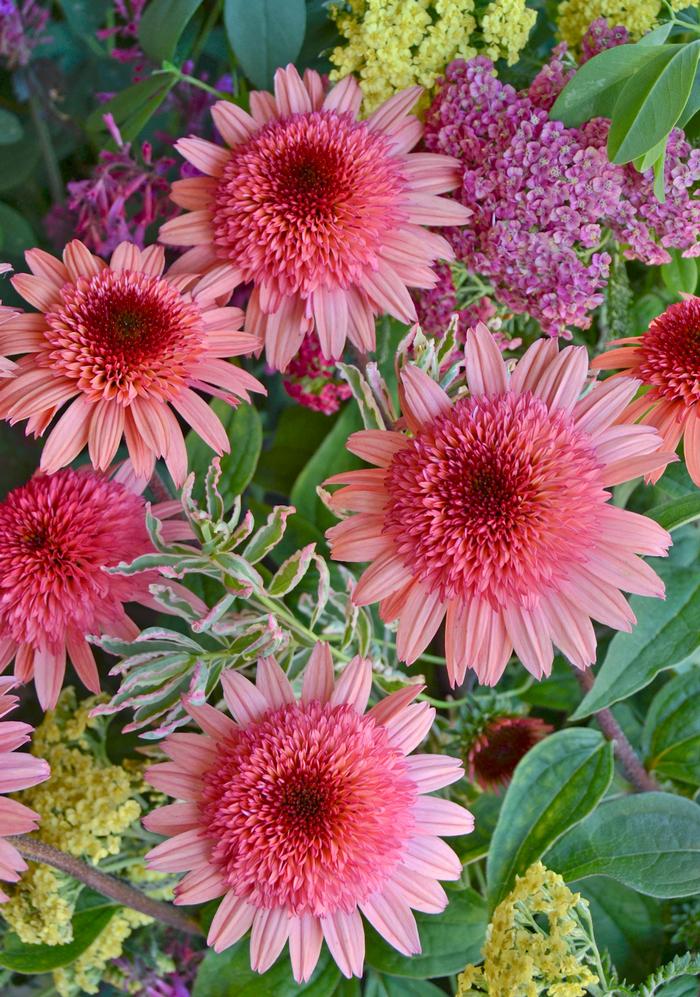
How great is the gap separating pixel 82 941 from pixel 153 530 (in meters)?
0.38

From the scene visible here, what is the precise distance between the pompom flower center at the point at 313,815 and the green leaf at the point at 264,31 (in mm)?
549

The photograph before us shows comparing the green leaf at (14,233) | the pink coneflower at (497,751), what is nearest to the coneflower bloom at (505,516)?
the pink coneflower at (497,751)

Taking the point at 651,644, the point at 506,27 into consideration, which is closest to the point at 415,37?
the point at 506,27

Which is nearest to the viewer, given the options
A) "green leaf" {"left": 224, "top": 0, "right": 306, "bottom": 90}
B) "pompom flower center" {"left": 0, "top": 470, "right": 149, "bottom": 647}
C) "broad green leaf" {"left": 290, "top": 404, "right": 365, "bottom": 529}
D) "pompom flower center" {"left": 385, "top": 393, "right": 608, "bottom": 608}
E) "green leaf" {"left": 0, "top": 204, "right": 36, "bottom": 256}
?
"pompom flower center" {"left": 385, "top": 393, "right": 608, "bottom": 608}

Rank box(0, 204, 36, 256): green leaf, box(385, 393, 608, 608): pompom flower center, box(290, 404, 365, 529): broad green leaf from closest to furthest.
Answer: box(385, 393, 608, 608): pompom flower center → box(290, 404, 365, 529): broad green leaf → box(0, 204, 36, 256): green leaf

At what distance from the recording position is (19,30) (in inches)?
39.3

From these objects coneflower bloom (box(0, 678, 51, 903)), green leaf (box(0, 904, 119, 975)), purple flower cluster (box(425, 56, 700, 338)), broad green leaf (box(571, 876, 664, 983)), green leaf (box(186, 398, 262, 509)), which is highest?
purple flower cluster (box(425, 56, 700, 338))

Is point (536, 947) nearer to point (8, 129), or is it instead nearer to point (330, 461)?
point (330, 461)

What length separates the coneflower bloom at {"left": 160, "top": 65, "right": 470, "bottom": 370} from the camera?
71cm

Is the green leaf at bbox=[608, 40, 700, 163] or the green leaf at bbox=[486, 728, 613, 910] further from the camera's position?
the green leaf at bbox=[486, 728, 613, 910]

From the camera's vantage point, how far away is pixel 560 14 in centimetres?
83

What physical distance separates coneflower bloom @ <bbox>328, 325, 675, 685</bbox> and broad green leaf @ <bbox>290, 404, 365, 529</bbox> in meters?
0.30

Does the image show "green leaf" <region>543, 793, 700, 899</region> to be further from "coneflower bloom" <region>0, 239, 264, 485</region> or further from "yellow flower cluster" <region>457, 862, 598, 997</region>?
"coneflower bloom" <region>0, 239, 264, 485</region>

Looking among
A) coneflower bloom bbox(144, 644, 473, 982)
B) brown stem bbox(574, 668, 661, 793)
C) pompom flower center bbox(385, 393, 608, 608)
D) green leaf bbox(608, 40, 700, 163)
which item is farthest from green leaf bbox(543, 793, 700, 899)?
green leaf bbox(608, 40, 700, 163)
